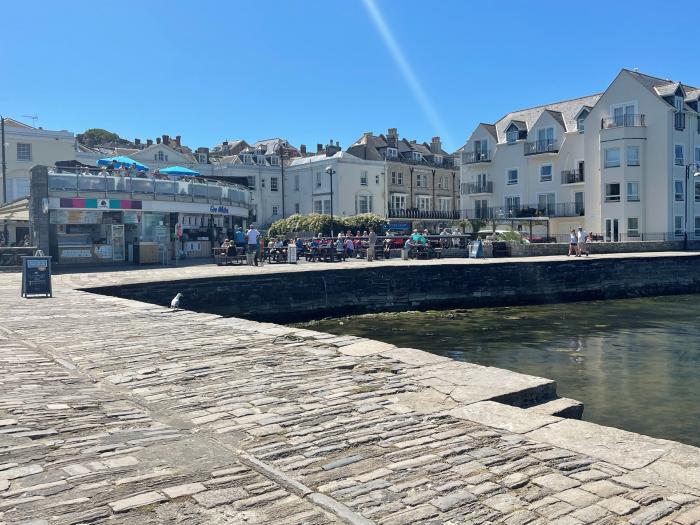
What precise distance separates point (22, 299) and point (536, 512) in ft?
47.7

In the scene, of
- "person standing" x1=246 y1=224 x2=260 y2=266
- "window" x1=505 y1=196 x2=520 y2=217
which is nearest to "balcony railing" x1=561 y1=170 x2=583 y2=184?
"window" x1=505 y1=196 x2=520 y2=217

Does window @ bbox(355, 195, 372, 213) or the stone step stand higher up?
window @ bbox(355, 195, 372, 213)

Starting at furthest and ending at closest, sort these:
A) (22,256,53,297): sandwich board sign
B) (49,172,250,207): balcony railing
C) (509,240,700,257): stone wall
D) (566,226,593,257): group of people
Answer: (509,240,700,257): stone wall < (566,226,593,257): group of people < (49,172,250,207): balcony railing < (22,256,53,297): sandwich board sign

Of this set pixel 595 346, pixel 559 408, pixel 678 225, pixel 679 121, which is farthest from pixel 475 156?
pixel 559 408

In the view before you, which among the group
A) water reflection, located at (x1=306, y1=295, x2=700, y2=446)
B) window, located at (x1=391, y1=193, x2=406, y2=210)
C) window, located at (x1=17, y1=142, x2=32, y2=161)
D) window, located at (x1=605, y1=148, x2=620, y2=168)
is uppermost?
window, located at (x1=17, y1=142, x2=32, y2=161)

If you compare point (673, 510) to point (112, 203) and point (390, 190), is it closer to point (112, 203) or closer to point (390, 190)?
point (112, 203)

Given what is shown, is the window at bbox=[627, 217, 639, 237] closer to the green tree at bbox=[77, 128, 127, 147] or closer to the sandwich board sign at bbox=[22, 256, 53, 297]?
the sandwich board sign at bbox=[22, 256, 53, 297]

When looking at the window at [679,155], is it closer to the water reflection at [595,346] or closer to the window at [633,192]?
the window at [633,192]

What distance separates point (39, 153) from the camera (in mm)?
47438

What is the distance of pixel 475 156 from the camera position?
5800cm

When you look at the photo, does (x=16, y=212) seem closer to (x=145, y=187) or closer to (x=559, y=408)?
(x=145, y=187)

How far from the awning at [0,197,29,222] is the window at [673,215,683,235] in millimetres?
41093

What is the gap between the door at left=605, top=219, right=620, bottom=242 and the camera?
46.1m

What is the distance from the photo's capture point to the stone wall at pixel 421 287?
19.3 m
